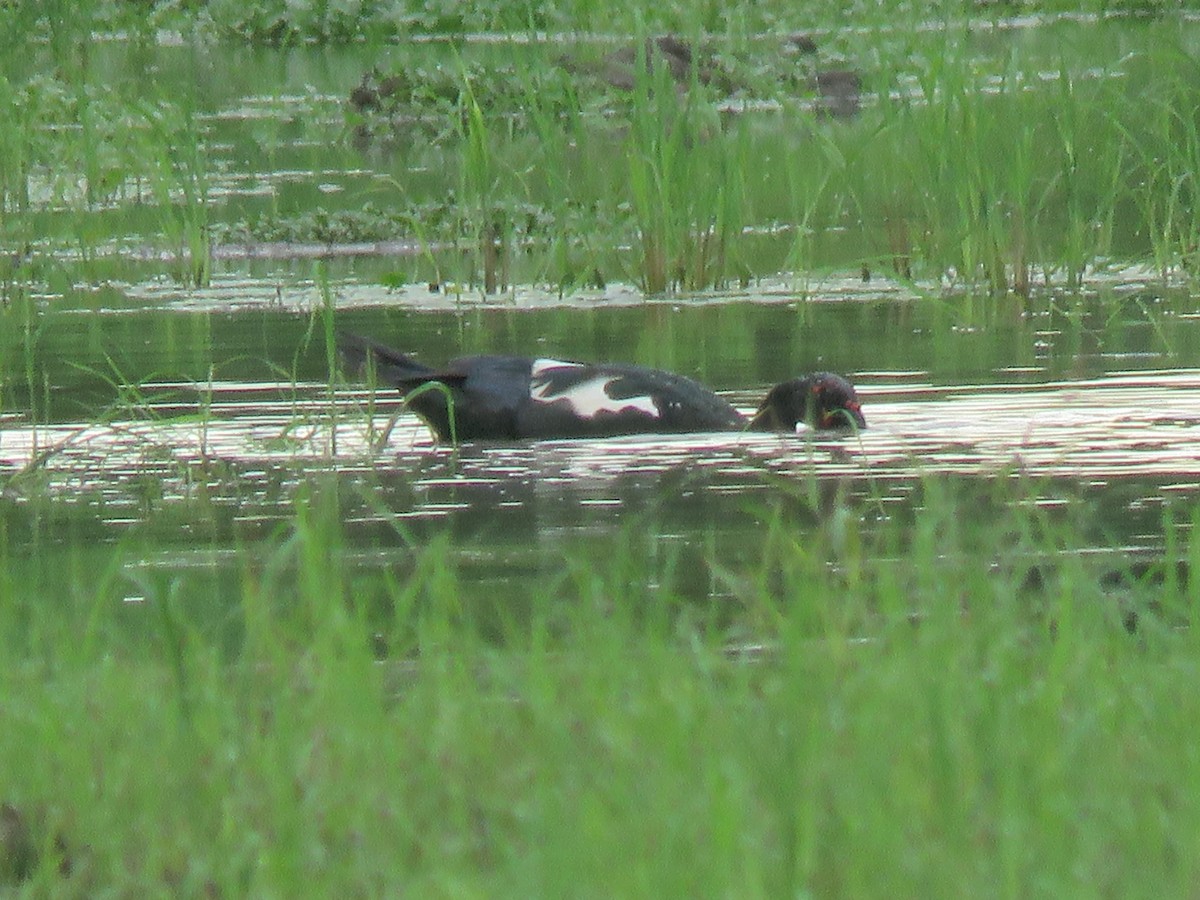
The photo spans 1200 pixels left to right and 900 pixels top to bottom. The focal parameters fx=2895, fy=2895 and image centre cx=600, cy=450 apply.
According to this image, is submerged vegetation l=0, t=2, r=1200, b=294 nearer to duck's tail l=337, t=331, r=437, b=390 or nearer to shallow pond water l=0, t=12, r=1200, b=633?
shallow pond water l=0, t=12, r=1200, b=633

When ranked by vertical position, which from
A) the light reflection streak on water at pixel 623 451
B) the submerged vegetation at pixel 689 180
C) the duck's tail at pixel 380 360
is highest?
the submerged vegetation at pixel 689 180

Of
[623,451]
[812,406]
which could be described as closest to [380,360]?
[623,451]

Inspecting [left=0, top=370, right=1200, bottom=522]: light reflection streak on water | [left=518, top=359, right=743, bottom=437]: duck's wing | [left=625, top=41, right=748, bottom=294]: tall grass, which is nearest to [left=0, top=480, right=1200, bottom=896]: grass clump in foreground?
[left=0, top=370, right=1200, bottom=522]: light reflection streak on water

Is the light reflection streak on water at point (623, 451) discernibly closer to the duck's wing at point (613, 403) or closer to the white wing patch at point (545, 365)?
the duck's wing at point (613, 403)

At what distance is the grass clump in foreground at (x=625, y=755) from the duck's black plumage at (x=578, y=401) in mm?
3326

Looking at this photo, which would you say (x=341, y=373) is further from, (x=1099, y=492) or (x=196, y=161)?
(x=196, y=161)

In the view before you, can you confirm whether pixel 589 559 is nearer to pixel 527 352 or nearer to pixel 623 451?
pixel 623 451

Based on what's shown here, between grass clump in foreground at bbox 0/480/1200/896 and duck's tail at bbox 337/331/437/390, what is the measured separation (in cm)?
355

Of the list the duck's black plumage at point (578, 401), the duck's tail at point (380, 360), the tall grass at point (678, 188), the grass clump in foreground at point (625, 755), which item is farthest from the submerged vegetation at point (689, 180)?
the grass clump in foreground at point (625, 755)

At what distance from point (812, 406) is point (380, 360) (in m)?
1.25

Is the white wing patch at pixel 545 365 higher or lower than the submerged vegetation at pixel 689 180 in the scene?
lower

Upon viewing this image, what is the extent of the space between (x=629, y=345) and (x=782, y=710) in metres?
5.66

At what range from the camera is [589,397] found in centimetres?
764

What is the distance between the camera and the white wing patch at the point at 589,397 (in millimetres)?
7633
